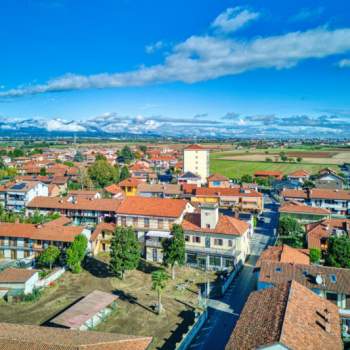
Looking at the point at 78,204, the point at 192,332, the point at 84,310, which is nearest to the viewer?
the point at 192,332

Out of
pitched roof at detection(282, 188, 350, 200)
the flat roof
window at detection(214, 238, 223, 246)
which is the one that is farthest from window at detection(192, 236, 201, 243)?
pitched roof at detection(282, 188, 350, 200)

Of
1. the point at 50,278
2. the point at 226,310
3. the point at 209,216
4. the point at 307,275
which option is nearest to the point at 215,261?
the point at 209,216

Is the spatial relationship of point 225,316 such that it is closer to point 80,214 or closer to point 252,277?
point 252,277

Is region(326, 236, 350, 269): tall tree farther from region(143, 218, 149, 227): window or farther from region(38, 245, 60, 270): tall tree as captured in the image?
region(38, 245, 60, 270): tall tree

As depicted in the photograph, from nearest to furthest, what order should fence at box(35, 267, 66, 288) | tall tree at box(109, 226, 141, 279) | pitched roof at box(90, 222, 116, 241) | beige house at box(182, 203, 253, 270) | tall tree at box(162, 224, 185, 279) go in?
fence at box(35, 267, 66, 288) < tall tree at box(109, 226, 141, 279) < tall tree at box(162, 224, 185, 279) < beige house at box(182, 203, 253, 270) < pitched roof at box(90, 222, 116, 241)

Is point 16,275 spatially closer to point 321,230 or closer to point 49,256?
point 49,256

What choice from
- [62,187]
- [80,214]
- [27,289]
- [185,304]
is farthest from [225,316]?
[62,187]
